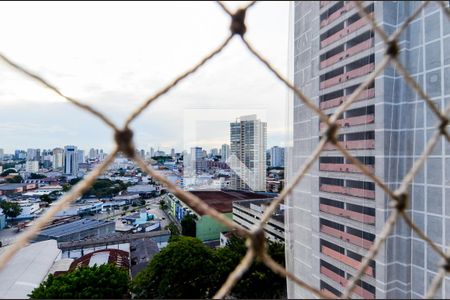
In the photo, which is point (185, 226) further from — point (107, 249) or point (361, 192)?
point (361, 192)

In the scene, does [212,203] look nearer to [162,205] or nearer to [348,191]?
[348,191]

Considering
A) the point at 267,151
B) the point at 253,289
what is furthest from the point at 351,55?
the point at 253,289

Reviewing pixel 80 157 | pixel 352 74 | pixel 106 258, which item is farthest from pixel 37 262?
pixel 352 74

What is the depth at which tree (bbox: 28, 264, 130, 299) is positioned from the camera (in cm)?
217

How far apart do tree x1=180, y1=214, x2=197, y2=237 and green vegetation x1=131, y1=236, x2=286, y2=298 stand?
135 cm

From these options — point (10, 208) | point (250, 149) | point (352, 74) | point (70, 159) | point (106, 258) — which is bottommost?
point (106, 258)

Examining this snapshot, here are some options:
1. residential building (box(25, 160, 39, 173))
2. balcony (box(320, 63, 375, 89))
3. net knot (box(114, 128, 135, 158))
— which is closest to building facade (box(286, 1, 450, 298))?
balcony (box(320, 63, 375, 89))

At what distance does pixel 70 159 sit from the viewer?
2.62m

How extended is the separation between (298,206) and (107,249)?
10.6 ft

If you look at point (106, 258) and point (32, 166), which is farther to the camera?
point (106, 258)

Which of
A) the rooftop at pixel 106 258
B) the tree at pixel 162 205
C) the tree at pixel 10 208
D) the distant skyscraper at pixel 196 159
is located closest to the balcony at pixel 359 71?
the distant skyscraper at pixel 196 159

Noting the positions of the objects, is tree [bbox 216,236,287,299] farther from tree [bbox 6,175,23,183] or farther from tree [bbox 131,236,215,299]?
tree [bbox 6,175,23,183]

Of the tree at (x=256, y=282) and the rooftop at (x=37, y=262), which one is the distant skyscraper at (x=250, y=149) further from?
the rooftop at (x=37, y=262)

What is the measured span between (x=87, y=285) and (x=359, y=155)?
233 centimetres
